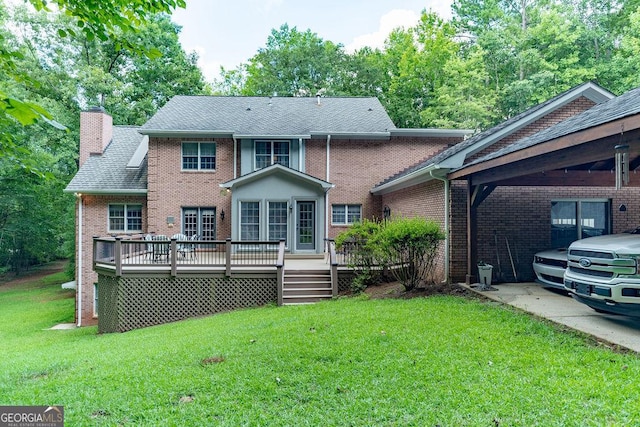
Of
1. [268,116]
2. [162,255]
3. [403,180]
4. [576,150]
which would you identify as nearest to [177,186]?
[162,255]

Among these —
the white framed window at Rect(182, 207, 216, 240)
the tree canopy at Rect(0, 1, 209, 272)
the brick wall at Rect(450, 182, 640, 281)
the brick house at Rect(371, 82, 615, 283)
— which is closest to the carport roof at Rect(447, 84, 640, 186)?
the brick house at Rect(371, 82, 615, 283)

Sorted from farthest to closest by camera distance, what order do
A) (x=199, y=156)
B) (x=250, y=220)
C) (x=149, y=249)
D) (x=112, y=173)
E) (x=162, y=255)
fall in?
1. (x=112, y=173)
2. (x=199, y=156)
3. (x=250, y=220)
4. (x=149, y=249)
5. (x=162, y=255)

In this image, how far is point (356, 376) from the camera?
435cm

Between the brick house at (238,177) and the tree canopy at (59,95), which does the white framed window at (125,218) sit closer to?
the brick house at (238,177)

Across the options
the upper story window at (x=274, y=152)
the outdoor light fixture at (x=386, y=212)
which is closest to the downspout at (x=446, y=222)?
the outdoor light fixture at (x=386, y=212)

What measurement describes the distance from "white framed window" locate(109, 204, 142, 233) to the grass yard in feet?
31.1

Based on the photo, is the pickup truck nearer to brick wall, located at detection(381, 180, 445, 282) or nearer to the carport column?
the carport column

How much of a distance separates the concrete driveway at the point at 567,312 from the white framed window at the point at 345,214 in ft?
26.2

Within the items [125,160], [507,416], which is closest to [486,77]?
[125,160]

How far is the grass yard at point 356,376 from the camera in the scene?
350 centimetres

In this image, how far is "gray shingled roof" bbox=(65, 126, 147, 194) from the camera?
15664 millimetres

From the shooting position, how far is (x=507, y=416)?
3.33m

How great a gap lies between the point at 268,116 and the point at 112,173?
731 centimetres

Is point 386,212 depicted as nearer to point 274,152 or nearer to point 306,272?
point 274,152
